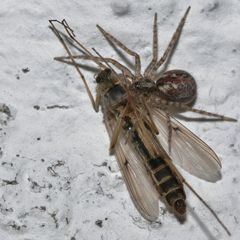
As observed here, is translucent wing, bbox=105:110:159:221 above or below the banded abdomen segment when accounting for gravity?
below

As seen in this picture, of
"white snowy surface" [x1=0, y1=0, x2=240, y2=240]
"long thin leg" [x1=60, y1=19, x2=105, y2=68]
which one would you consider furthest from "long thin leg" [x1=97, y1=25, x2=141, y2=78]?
"long thin leg" [x1=60, y1=19, x2=105, y2=68]

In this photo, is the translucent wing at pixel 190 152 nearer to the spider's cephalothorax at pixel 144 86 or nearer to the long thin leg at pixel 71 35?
the spider's cephalothorax at pixel 144 86

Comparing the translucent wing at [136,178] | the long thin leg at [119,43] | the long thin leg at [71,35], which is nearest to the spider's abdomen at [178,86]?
the long thin leg at [119,43]

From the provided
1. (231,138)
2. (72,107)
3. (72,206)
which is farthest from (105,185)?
(231,138)

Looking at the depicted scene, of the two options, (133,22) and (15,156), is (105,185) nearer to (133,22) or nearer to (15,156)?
(15,156)

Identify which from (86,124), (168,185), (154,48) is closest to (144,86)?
(154,48)

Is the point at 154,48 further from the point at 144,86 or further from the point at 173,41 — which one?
the point at 144,86

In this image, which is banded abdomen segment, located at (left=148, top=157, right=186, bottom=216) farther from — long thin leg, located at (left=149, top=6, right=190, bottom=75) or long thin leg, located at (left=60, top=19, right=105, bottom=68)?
long thin leg, located at (left=60, top=19, right=105, bottom=68)
